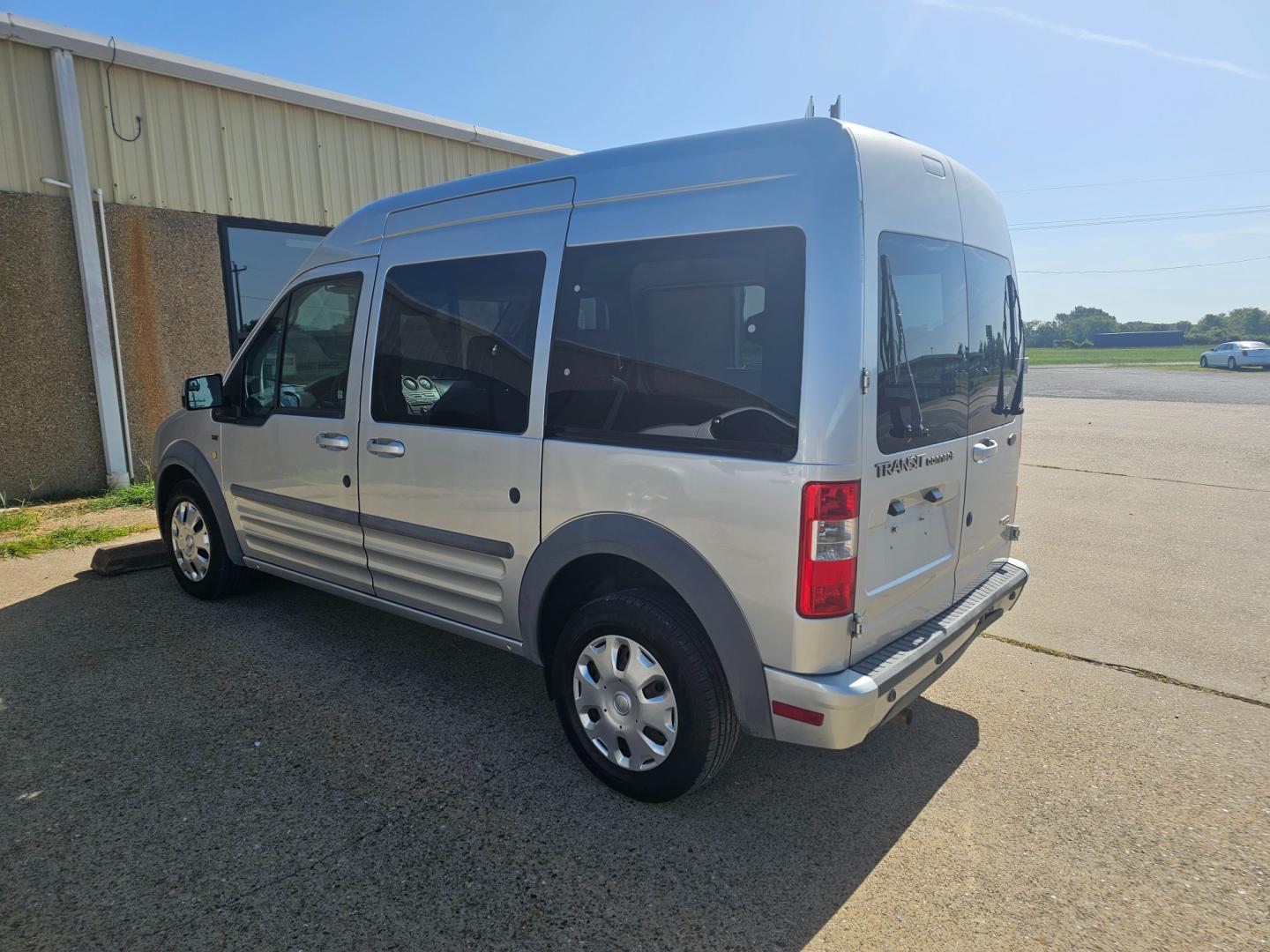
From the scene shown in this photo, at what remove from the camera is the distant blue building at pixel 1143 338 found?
7638 centimetres

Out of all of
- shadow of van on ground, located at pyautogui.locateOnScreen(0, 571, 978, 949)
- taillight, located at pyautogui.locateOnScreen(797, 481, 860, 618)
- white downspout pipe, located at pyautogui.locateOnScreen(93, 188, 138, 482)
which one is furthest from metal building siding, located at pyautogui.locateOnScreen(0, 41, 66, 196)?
taillight, located at pyautogui.locateOnScreen(797, 481, 860, 618)

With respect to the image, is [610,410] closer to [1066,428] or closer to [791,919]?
[791,919]

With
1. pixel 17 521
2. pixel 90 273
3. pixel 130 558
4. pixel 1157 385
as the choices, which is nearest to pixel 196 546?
pixel 130 558

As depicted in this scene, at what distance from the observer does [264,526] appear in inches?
175

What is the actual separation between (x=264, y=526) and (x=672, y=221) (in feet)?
9.80

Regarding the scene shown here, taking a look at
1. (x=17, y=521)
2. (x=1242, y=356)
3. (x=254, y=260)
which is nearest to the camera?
(x=17, y=521)

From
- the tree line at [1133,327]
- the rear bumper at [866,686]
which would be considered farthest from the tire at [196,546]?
the tree line at [1133,327]

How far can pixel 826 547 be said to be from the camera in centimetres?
242

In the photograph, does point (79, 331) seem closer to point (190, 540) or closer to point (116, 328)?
point (116, 328)

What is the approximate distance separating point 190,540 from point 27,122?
4782 millimetres

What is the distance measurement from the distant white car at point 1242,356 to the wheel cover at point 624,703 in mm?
44465

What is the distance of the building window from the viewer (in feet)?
27.9

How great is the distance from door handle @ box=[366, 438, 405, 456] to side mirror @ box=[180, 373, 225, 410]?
1.29 m

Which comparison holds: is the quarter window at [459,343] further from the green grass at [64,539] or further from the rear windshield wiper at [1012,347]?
the green grass at [64,539]
